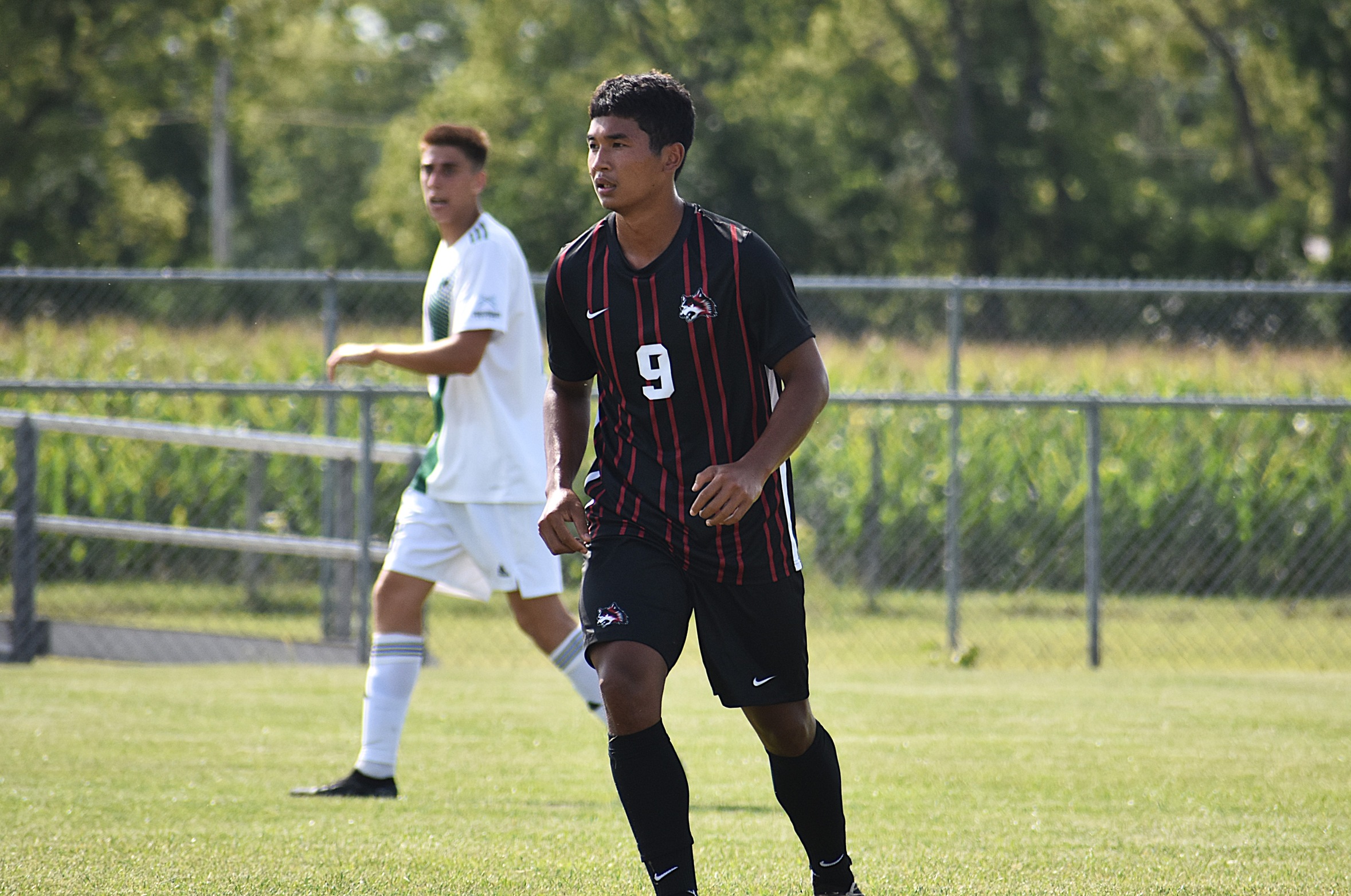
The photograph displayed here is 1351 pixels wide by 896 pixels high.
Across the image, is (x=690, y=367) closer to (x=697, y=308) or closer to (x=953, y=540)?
(x=697, y=308)

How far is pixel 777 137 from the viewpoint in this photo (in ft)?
108

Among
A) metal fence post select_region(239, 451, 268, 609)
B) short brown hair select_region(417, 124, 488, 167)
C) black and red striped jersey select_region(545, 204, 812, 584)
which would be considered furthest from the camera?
metal fence post select_region(239, 451, 268, 609)

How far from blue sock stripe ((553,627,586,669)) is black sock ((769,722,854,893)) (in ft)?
7.02

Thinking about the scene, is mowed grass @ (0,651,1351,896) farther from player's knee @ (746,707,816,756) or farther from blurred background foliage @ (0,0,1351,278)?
blurred background foliage @ (0,0,1351,278)

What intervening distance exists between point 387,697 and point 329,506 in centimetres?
452

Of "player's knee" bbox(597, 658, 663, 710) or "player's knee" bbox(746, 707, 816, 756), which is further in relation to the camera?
"player's knee" bbox(746, 707, 816, 756)

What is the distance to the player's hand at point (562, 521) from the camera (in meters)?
3.67

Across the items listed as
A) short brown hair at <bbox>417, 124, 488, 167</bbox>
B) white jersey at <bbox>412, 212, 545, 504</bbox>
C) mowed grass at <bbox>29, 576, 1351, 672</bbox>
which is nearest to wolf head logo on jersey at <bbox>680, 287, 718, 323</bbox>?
white jersey at <bbox>412, 212, 545, 504</bbox>

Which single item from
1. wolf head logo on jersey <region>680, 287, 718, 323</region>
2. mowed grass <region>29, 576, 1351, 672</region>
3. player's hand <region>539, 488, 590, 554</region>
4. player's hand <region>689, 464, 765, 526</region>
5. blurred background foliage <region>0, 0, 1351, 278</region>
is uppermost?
blurred background foliage <region>0, 0, 1351, 278</region>

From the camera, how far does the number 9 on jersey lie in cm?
362

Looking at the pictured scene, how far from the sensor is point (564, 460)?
12.7 feet

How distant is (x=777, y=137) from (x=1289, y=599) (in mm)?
23813

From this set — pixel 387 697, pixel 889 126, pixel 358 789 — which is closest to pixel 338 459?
pixel 387 697

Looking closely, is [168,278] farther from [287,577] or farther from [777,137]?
[777,137]
